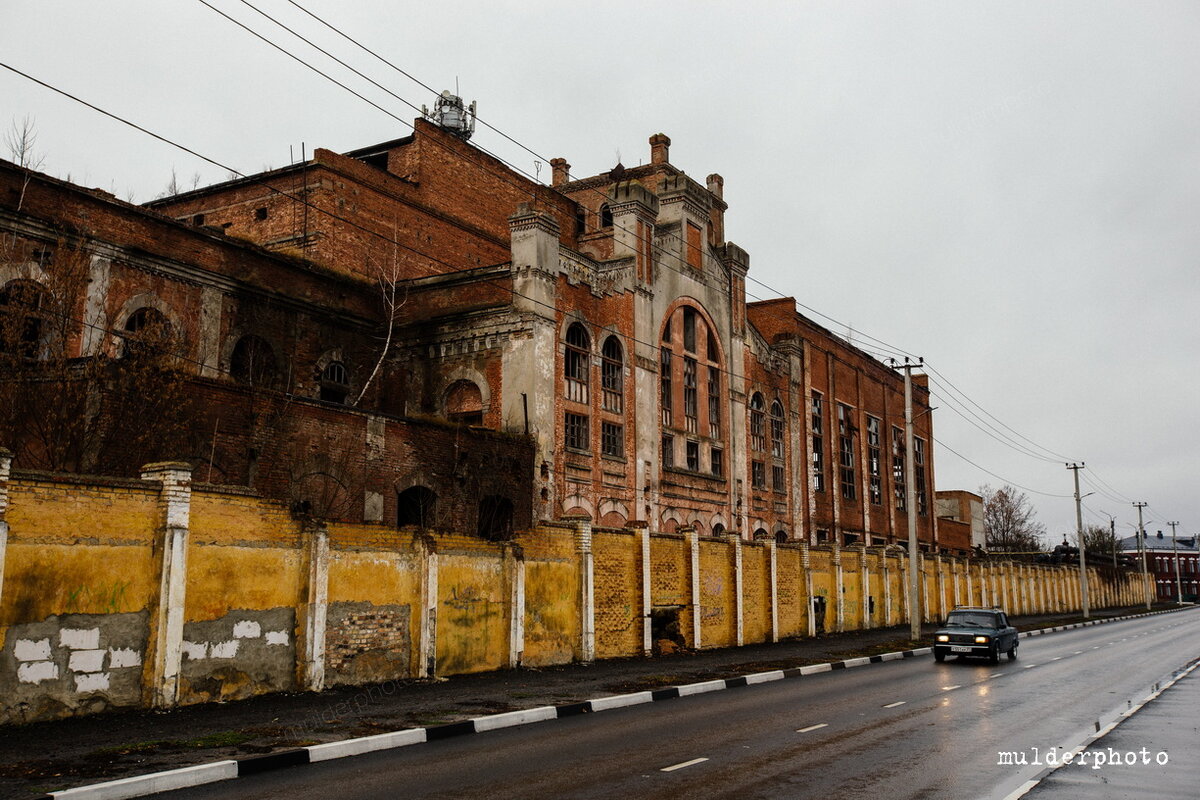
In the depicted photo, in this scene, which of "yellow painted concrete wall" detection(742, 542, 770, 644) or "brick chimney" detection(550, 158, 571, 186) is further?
"brick chimney" detection(550, 158, 571, 186)

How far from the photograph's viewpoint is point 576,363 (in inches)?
1245

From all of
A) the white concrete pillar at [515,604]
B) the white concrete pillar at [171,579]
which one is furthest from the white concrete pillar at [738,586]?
the white concrete pillar at [171,579]

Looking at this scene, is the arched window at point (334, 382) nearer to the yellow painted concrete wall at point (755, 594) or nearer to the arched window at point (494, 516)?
the arched window at point (494, 516)

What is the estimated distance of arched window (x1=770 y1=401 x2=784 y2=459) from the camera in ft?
142

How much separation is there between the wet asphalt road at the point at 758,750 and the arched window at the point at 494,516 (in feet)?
35.7

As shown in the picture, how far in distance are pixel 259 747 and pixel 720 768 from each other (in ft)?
15.6

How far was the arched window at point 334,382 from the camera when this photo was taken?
2895 centimetres

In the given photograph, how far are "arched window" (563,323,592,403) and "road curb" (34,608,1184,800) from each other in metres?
13.6

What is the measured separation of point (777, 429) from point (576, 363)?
49.8 ft

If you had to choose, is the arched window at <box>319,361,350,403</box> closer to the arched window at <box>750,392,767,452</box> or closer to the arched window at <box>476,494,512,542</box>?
the arched window at <box>476,494,512,542</box>

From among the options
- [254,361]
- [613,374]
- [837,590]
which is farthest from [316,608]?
[837,590]

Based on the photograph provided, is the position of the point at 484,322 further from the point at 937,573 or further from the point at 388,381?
the point at 937,573

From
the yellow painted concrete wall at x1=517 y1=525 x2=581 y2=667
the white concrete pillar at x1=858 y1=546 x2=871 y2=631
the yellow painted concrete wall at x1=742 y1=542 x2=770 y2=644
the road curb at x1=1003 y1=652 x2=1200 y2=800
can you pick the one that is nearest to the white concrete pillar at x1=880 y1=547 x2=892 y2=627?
the white concrete pillar at x1=858 y1=546 x2=871 y2=631

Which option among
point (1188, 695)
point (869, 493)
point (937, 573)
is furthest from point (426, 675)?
point (869, 493)
